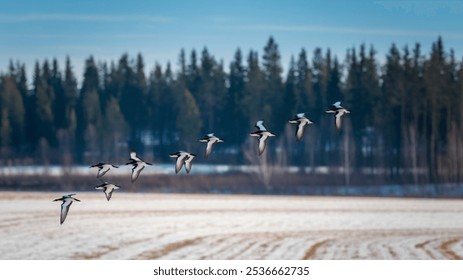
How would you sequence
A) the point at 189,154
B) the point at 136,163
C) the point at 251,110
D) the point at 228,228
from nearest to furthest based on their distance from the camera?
the point at 189,154 → the point at 136,163 → the point at 228,228 → the point at 251,110

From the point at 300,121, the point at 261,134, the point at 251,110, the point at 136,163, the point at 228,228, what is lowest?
the point at 228,228

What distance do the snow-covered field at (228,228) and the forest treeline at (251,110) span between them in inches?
669

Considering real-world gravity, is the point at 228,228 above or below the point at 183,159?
below

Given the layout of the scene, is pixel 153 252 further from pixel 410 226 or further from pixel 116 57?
pixel 116 57

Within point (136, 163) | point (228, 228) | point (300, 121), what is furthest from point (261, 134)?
point (228, 228)

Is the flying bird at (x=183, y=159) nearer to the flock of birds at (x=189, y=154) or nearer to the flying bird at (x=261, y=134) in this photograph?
the flock of birds at (x=189, y=154)

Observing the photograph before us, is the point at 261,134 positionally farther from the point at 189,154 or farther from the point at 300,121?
the point at 189,154

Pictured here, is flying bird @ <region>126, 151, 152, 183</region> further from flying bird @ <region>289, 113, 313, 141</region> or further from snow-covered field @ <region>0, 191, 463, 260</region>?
snow-covered field @ <region>0, 191, 463, 260</region>

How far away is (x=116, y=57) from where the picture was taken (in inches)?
4193

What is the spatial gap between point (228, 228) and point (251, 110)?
43.7 meters

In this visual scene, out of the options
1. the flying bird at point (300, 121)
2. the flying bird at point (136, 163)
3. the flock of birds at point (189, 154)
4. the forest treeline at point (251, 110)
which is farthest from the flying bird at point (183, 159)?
the forest treeline at point (251, 110)

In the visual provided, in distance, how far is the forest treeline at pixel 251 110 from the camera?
2857 inches

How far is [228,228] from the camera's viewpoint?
40.8 m

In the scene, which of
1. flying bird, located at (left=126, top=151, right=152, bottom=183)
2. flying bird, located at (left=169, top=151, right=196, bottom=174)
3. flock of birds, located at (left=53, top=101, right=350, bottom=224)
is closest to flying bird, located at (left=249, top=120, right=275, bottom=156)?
flock of birds, located at (left=53, top=101, right=350, bottom=224)
